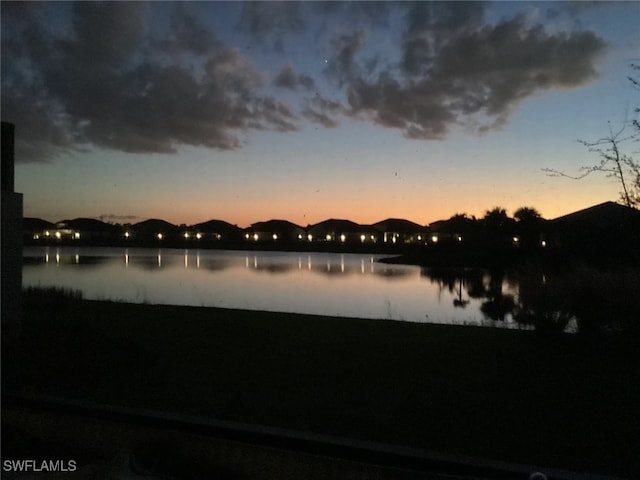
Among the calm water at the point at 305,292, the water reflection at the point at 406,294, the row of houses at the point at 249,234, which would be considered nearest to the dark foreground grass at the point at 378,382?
the water reflection at the point at 406,294

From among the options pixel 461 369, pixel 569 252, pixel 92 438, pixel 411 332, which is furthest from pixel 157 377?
pixel 569 252

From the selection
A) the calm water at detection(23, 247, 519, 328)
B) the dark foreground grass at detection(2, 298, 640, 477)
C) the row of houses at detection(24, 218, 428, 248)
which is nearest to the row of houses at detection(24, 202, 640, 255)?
the row of houses at detection(24, 218, 428, 248)

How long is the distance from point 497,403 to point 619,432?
3.80 feet

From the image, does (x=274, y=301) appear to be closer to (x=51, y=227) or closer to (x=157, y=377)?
(x=157, y=377)

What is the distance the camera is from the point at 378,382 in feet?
22.6

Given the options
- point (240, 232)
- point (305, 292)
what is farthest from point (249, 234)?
point (305, 292)

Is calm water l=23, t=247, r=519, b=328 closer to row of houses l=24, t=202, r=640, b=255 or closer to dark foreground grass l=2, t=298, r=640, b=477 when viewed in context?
dark foreground grass l=2, t=298, r=640, b=477

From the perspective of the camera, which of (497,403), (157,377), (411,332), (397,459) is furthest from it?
(411,332)

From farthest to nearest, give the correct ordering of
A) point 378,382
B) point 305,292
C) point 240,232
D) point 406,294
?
1. point 240,232
2. point 305,292
3. point 406,294
4. point 378,382

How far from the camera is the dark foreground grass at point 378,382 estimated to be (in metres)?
5.27

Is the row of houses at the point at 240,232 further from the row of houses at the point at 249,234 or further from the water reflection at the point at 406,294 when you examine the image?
the water reflection at the point at 406,294

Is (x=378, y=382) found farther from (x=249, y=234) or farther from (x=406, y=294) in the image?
(x=249, y=234)

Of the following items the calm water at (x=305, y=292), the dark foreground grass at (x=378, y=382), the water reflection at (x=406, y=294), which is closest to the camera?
the dark foreground grass at (x=378, y=382)

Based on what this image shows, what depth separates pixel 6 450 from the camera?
494 centimetres
